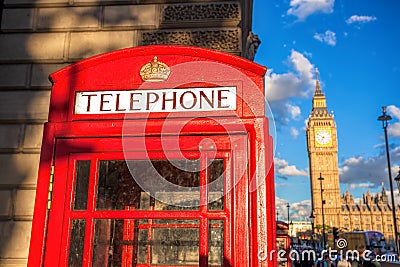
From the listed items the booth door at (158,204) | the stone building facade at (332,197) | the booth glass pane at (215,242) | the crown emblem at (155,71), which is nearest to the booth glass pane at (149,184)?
the booth door at (158,204)

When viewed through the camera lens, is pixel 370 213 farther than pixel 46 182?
Yes

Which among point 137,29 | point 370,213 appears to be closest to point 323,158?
point 370,213

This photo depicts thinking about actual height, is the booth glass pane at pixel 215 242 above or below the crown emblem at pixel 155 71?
below

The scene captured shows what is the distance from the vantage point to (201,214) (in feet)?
6.55

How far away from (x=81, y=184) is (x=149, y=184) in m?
0.41

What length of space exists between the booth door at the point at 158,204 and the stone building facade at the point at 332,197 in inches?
3919

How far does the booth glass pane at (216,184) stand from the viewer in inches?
80.3

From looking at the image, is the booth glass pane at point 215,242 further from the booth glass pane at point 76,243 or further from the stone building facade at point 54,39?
the stone building facade at point 54,39

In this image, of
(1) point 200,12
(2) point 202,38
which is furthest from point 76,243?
(1) point 200,12

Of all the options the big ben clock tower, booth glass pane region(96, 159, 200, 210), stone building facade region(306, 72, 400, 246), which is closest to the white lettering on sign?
booth glass pane region(96, 159, 200, 210)

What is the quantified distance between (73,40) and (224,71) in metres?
1.84

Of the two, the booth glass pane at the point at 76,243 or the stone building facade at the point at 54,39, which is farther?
the stone building facade at the point at 54,39

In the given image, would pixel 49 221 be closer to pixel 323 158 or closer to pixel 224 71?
pixel 224 71

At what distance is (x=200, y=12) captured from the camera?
11.4 ft
